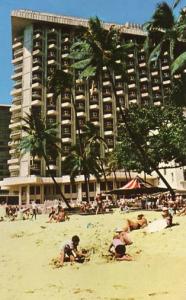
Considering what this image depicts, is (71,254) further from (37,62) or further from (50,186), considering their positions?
(37,62)

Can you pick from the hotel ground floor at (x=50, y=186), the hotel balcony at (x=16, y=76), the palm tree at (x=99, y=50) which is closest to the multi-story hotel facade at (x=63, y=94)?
the hotel balcony at (x=16, y=76)

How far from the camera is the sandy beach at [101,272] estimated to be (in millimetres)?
9797

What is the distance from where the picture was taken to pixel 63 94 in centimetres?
9306

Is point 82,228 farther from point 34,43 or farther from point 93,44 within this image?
point 34,43

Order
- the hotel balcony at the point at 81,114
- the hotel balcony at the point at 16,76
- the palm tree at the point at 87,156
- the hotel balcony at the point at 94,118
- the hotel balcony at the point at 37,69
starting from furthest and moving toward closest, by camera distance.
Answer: the hotel balcony at the point at 16,76
the hotel balcony at the point at 94,118
the hotel balcony at the point at 37,69
the hotel balcony at the point at 81,114
the palm tree at the point at 87,156

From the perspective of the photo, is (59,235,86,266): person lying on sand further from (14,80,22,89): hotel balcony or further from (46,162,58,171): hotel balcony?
(14,80,22,89): hotel balcony

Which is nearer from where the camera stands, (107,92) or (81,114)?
(81,114)

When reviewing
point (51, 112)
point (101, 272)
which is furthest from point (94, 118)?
point (101, 272)

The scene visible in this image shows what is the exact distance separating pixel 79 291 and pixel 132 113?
36.9m

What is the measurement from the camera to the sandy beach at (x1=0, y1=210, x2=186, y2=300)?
9797mm

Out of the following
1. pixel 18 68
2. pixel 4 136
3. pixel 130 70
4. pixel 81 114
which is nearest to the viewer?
pixel 81 114

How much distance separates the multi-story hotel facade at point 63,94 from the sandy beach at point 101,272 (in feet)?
219

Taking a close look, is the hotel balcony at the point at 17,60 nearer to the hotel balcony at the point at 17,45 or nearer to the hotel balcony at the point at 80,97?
the hotel balcony at the point at 17,45

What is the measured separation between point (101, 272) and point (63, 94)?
272 ft
